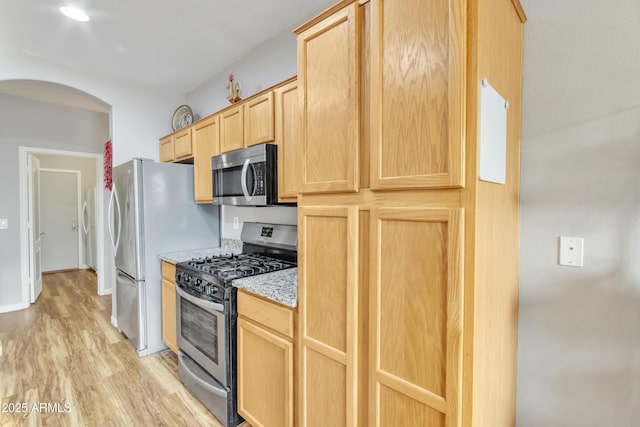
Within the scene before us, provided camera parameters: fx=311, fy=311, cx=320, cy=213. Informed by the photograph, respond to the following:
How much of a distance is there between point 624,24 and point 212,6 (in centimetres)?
222

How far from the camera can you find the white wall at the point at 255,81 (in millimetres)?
2453

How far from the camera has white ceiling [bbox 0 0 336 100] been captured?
215cm

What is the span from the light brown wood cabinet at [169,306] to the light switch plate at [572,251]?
8.50 ft

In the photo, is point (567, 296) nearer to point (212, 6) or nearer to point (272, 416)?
point (272, 416)

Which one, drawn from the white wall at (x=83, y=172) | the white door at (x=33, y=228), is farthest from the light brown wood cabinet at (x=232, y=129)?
the white wall at (x=83, y=172)

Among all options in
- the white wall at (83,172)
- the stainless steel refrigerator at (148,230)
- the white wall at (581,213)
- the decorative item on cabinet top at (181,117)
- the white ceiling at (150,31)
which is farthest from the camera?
the white wall at (83,172)

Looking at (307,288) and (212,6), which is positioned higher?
(212,6)

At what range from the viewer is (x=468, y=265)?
92 centimetres

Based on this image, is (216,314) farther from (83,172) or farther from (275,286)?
(83,172)

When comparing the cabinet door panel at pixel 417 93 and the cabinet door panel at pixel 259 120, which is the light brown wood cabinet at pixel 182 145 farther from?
the cabinet door panel at pixel 417 93

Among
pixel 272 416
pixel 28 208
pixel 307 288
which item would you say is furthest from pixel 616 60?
pixel 28 208

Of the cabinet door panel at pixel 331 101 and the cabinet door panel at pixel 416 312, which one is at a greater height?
the cabinet door panel at pixel 331 101

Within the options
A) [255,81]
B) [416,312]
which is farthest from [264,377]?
[255,81]

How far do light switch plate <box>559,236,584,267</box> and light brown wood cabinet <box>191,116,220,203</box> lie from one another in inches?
93.9
